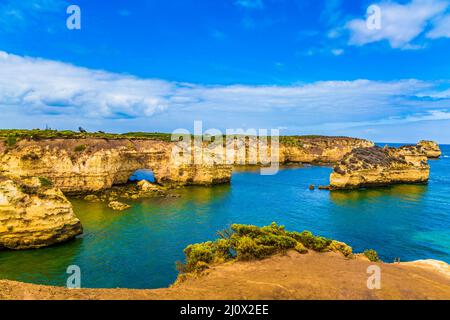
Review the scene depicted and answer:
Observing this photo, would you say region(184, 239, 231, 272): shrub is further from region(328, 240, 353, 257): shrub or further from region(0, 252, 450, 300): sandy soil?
region(328, 240, 353, 257): shrub

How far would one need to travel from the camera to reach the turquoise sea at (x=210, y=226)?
22438mm

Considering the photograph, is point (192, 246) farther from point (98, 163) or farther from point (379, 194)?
point (379, 194)

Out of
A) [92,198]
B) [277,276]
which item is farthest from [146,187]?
[277,276]

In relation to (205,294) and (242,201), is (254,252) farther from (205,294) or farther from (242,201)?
(242,201)

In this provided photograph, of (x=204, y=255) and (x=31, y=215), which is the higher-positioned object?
(x=31, y=215)

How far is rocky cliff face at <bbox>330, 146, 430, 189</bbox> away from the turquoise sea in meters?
3.11

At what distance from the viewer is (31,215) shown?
83.3 ft

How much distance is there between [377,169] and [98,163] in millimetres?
53247

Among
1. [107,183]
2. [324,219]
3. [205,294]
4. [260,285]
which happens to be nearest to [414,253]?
[324,219]

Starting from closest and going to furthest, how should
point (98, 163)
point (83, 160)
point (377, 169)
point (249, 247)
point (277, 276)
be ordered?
1. point (277, 276)
2. point (249, 247)
3. point (83, 160)
4. point (98, 163)
5. point (377, 169)

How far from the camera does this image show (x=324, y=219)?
123 ft

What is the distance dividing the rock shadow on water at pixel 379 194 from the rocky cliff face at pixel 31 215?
3827 centimetres

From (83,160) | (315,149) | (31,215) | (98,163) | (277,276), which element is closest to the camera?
(277,276)

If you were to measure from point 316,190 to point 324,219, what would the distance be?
20612mm
